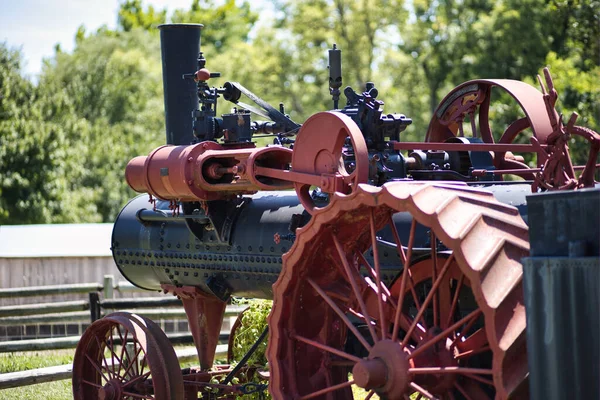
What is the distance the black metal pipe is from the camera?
8.03m

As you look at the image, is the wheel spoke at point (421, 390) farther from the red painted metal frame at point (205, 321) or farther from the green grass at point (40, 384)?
the green grass at point (40, 384)

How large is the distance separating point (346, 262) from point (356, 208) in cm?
30

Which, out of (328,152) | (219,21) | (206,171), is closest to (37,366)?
(206,171)

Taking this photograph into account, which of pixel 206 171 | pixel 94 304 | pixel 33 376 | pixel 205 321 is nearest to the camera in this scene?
pixel 206 171

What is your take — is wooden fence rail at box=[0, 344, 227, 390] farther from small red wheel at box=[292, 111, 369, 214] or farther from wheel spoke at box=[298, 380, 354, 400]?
wheel spoke at box=[298, 380, 354, 400]

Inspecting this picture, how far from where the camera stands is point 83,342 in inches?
294

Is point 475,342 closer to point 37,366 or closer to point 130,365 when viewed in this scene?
point 130,365

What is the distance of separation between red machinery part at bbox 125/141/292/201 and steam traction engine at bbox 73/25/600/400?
0.05 ft

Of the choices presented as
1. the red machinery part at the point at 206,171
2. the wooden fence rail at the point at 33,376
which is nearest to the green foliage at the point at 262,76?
the wooden fence rail at the point at 33,376

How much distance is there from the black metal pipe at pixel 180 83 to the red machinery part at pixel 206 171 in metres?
0.98

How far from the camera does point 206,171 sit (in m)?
6.65

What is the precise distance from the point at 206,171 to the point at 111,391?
170 centimetres

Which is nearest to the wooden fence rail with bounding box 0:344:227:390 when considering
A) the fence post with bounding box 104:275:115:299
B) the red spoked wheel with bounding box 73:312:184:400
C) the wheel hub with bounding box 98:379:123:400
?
the red spoked wheel with bounding box 73:312:184:400

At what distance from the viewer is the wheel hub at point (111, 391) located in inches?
275
